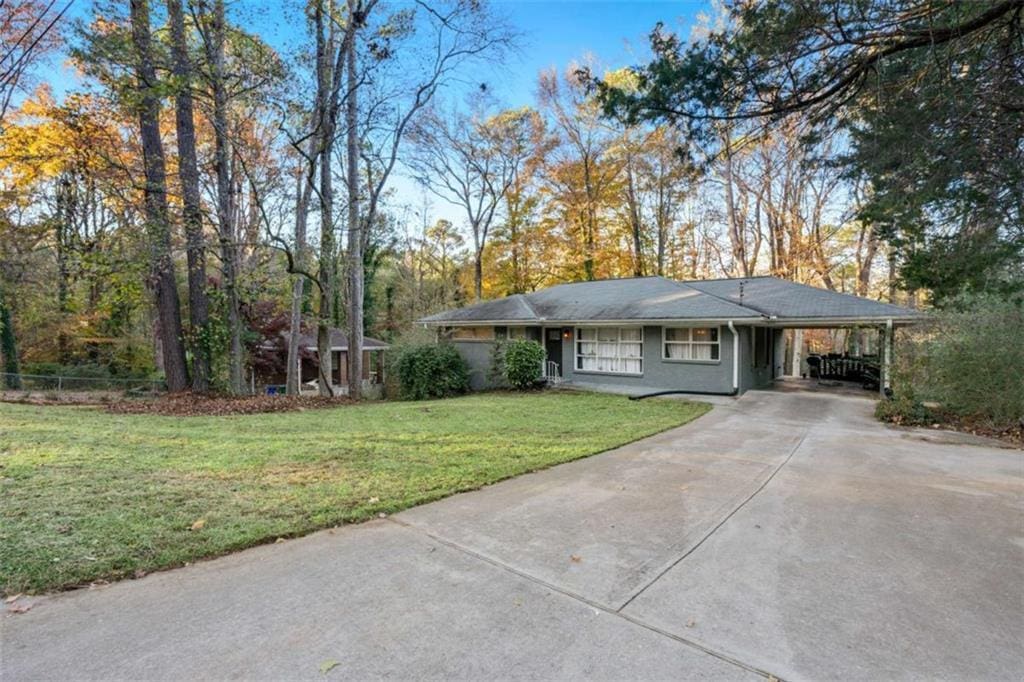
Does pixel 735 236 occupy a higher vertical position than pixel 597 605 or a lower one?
higher

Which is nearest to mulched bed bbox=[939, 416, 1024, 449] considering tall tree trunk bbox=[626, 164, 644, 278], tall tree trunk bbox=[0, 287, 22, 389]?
tall tree trunk bbox=[626, 164, 644, 278]

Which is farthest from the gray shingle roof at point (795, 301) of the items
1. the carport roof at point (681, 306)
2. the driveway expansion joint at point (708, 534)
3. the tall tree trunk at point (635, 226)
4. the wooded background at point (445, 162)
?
the tall tree trunk at point (635, 226)

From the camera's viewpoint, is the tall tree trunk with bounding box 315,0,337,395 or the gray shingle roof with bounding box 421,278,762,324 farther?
the gray shingle roof with bounding box 421,278,762,324

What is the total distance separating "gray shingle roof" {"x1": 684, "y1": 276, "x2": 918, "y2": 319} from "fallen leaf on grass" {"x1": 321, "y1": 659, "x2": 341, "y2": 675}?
43.0 ft

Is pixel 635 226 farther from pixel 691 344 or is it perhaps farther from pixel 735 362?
pixel 735 362

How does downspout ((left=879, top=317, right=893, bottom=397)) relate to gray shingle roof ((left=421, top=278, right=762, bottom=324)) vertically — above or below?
below

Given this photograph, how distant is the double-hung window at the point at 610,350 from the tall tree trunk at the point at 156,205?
11561mm

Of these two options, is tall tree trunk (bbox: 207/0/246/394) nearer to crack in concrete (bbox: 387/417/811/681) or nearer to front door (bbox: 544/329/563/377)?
front door (bbox: 544/329/563/377)

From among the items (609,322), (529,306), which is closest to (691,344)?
(609,322)

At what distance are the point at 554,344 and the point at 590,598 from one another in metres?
14.8

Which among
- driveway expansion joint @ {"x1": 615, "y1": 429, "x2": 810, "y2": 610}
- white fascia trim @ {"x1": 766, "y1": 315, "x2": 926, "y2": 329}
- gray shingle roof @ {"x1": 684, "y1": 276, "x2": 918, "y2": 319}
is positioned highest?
gray shingle roof @ {"x1": 684, "y1": 276, "x2": 918, "y2": 319}

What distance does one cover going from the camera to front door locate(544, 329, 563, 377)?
57.0 feet

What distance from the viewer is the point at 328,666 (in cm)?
216

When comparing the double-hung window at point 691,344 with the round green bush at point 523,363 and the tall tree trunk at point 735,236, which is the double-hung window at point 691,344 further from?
the tall tree trunk at point 735,236
